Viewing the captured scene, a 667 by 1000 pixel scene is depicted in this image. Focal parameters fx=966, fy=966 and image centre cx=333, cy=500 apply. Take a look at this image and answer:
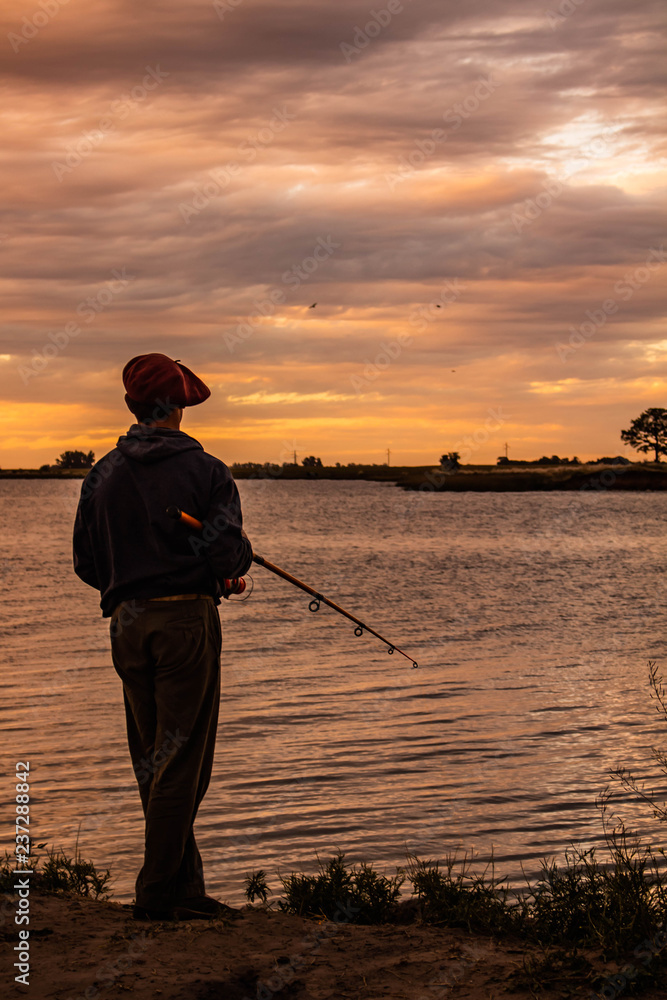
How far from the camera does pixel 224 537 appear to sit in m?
4.06

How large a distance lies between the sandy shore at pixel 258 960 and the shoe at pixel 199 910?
88 millimetres

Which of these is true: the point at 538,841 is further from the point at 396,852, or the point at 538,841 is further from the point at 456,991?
the point at 456,991

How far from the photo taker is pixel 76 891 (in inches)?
189

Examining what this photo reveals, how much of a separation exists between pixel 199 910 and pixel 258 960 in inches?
24.1

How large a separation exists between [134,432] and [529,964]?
2.70 metres

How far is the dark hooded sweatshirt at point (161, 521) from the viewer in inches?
161

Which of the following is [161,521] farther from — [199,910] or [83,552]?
[199,910]

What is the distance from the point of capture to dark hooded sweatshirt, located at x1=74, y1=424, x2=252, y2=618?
4082mm

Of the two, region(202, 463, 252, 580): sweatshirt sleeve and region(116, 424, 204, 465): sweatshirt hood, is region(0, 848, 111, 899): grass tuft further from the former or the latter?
region(116, 424, 204, 465): sweatshirt hood

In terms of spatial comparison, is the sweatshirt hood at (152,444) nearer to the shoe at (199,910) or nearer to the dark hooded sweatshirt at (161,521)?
the dark hooded sweatshirt at (161,521)

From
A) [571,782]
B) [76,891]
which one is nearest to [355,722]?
[571,782]

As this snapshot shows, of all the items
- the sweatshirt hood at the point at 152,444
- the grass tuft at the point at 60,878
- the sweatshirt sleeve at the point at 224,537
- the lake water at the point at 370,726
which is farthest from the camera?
the lake water at the point at 370,726

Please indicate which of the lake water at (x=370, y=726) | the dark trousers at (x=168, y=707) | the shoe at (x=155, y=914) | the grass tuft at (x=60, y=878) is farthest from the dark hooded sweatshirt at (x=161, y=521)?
the lake water at (x=370, y=726)

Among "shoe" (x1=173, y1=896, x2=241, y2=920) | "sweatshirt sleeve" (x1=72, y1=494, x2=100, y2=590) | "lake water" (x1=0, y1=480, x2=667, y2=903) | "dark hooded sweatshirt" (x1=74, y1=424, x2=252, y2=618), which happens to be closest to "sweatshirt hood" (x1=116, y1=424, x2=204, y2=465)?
"dark hooded sweatshirt" (x1=74, y1=424, x2=252, y2=618)
